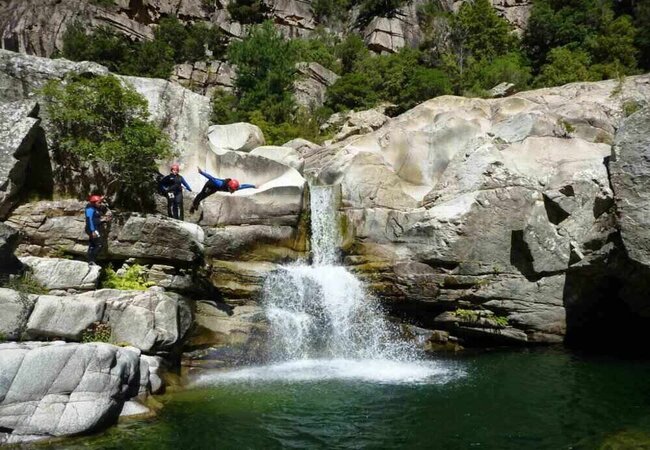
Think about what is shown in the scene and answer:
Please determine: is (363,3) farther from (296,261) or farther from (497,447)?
(497,447)

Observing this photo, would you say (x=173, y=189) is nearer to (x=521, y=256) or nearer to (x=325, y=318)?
(x=325, y=318)

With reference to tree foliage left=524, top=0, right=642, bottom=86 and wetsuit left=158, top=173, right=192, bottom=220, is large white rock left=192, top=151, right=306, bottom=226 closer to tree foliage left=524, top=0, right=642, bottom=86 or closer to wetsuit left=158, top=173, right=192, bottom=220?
wetsuit left=158, top=173, right=192, bottom=220

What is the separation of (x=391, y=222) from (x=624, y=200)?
25.2 feet

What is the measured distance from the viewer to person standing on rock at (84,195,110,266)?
14.2 metres

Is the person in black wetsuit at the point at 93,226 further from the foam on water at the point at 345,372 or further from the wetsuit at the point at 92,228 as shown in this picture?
the foam on water at the point at 345,372

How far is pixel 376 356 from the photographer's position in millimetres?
16625

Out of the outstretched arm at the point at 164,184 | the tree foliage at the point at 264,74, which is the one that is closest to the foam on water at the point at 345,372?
the outstretched arm at the point at 164,184

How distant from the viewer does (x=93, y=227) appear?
14.2 meters

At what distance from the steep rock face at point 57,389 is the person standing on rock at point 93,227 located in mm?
3950

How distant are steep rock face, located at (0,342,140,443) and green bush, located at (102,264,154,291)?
364cm

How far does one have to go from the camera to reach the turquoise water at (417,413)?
30.8 feet

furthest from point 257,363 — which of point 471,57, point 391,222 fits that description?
point 471,57

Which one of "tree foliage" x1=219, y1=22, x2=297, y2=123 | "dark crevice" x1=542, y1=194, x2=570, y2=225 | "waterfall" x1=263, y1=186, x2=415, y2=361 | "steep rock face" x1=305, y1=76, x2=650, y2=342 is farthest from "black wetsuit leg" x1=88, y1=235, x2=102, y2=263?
"tree foliage" x1=219, y1=22, x2=297, y2=123

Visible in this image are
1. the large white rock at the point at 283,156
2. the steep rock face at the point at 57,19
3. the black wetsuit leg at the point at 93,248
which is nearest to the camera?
the black wetsuit leg at the point at 93,248
